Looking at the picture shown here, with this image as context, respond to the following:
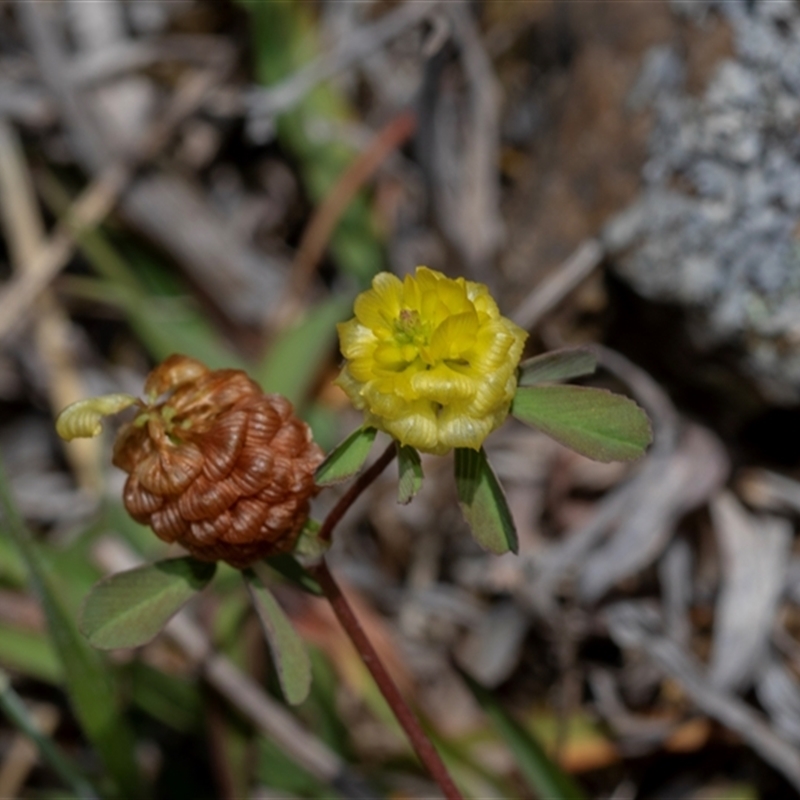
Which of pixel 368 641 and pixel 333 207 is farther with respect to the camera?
pixel 333 207

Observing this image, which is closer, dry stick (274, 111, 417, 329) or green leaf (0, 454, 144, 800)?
green leaf (0, 454, 144, 800)

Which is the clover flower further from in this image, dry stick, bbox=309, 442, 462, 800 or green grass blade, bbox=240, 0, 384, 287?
green grass blade, bbox=240, 0, 384, 287

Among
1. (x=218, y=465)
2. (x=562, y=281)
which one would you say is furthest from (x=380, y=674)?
(x=562, y=281)

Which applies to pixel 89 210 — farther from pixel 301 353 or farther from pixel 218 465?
pixel 218 465

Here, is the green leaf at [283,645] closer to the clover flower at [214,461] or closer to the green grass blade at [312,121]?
the clover flower at [214,461]

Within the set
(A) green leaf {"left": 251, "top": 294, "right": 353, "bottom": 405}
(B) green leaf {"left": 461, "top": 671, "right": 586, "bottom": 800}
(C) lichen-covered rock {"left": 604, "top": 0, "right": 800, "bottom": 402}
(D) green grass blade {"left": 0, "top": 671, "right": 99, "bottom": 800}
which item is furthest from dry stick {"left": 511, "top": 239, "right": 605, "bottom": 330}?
(D) green grass blade {"left": 0, "top": 671, "right": 99, "bottom": 800}

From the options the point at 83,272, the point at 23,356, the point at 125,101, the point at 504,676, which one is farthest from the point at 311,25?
the point at 504,676

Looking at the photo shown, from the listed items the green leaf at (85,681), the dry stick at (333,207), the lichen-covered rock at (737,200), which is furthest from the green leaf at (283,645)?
the dry stick at (333,207)
